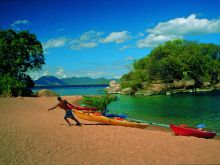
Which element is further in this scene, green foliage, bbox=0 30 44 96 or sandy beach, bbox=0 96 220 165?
green foliage, bbox=0 30 44 96

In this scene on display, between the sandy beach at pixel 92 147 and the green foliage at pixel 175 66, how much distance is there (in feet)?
273

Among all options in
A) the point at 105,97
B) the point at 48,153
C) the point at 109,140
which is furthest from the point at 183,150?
the point at 105,97

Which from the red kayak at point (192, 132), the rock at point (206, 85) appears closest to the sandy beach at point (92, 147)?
the red kayak at point (192, 132)

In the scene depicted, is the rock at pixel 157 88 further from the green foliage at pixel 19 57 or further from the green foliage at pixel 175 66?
the green foliage at pixel 19 57

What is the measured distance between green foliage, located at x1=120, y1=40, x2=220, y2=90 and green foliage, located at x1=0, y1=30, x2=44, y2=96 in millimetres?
44511

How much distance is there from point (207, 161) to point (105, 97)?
21.9 metres

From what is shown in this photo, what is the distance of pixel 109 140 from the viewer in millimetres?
18578

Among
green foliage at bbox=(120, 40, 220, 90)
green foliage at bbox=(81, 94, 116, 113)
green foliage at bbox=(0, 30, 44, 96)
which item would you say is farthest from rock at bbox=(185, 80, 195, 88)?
green foliage at bbox=(81, 94, 116, 113)

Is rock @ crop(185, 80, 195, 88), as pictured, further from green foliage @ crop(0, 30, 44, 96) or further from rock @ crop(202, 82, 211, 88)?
green foliage @ crop(0, 30, 44, 96)

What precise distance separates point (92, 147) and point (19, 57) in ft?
170

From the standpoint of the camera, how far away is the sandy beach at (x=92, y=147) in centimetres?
1418

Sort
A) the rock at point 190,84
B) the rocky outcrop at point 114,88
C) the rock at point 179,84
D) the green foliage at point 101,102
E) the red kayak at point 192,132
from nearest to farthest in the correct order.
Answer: the red kayak at point 192,132, the green foliage at point 101,102, the rock at point 179,84, the rock at point 190,84, the rocky outcrop at point 114,88

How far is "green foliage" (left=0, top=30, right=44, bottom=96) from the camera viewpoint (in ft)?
201

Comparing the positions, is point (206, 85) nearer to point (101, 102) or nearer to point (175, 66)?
point (175, 66)
